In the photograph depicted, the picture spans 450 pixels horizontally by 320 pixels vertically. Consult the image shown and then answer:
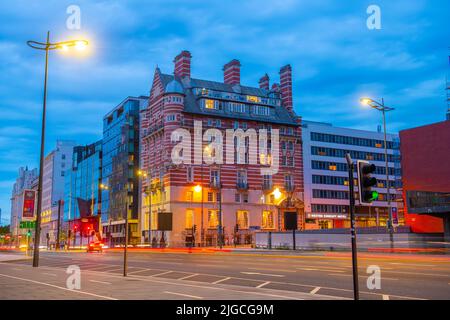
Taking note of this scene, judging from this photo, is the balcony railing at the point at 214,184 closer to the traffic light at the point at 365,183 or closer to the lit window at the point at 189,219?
the lit window at the point at 189,219

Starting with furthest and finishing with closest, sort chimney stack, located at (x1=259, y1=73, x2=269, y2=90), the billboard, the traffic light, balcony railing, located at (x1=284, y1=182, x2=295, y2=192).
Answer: chimney stack, located at (x1=259, y1=73, x2=269, y2=90), balcony railing, located at (x1=284, y1=182, x2=295, y2=192), the billboard, the traffic light

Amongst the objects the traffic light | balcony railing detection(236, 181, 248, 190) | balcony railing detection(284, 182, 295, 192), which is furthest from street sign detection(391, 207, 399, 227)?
balcony railing detection(284, 182, 295, 192)

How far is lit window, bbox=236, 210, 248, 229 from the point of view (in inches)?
3256

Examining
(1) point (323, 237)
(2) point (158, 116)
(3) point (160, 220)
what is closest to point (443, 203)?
(1) point (323, 237)

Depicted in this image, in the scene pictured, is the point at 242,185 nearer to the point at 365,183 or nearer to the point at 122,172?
the point at 122,172

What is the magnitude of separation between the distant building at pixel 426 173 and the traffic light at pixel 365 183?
35705 mm

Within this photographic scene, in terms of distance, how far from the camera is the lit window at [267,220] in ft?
279

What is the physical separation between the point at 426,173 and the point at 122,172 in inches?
2569

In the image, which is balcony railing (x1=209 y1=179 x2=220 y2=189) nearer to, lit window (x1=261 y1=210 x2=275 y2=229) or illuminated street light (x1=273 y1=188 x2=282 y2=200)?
illuminated street light (x1=273 y1=188 x2=282 y2=200)

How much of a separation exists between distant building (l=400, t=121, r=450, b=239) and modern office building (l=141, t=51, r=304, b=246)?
31.0 m

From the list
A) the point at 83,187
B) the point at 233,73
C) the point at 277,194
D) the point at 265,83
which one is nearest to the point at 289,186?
the point at 277,194

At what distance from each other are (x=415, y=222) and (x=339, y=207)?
48082 mm
